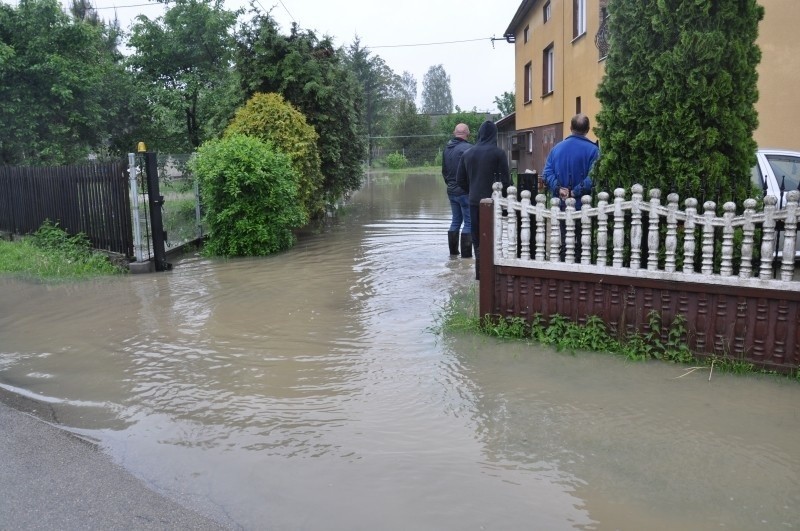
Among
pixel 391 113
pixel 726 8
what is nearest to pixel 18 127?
pixel 726 8

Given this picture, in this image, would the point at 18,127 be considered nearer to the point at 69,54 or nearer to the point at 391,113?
the point at 69,54

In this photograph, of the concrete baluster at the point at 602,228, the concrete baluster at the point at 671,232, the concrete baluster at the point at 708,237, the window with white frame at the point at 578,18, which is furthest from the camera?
the window with white frame at the point at 578,18

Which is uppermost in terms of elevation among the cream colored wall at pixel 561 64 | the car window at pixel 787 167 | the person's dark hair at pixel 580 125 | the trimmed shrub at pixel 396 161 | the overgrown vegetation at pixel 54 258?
the cream colored wall at pixel 561 64

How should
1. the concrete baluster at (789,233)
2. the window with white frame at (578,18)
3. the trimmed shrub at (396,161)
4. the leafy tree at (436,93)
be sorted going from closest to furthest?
1. the concrete baluster at (789,233)
2. the window with white frame at (578,18)
3. the trimmed shrub at (396,161)
4. the leafy tree at (436,93)

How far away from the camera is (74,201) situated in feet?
37.6

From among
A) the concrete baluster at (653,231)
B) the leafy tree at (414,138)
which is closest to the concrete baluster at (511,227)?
the concrete baluster at (653,231)

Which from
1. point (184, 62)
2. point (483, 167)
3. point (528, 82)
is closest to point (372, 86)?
point (528, 82)

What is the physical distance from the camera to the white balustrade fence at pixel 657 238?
5136 mm

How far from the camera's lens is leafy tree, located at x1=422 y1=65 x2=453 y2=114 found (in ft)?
381

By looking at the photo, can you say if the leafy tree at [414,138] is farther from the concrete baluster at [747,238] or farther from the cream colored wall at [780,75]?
the concrete baluster at [747,238]

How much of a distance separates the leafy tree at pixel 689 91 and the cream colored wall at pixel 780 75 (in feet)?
21.1

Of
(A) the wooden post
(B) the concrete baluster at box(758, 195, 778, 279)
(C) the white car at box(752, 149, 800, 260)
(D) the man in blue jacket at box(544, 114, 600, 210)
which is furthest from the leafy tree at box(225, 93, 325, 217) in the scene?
(B) the concrete baluster at box(758, 195, 778, 279)

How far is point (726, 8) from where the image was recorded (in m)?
5.55

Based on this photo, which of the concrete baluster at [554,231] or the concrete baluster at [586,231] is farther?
the concrete baluster at [554,231]
